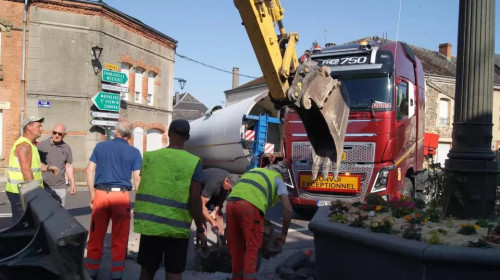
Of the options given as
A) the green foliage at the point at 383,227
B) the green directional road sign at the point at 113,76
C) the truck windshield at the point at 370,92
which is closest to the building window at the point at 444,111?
the green directional road sign at the point at 113,76

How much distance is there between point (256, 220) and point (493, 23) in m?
3.07

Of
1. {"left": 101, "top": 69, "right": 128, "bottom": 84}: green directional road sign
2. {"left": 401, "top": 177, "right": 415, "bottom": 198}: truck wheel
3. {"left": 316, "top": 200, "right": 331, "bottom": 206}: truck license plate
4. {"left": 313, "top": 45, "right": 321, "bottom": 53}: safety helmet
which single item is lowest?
{"left": 316, "top": 200, "right": 331, "bottom": 206}: truck license plate

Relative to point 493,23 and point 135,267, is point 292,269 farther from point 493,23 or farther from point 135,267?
point 493,23

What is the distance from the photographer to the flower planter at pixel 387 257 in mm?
3512

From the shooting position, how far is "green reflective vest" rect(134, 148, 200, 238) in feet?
13.0

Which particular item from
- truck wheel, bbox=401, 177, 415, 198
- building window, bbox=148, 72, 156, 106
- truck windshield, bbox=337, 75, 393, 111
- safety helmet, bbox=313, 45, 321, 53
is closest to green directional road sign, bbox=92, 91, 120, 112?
building window, bbox=148, 72, 156, 106

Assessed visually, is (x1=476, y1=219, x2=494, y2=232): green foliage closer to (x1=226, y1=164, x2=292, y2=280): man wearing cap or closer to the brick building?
(x1=226, y1=164, x2=292, y2=280): man wearing cap

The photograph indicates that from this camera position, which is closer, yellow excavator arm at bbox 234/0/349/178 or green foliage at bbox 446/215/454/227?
green foliage at bbox 446/215/454/227

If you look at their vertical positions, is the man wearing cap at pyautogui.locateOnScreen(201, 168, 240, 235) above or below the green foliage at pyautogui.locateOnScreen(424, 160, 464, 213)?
below

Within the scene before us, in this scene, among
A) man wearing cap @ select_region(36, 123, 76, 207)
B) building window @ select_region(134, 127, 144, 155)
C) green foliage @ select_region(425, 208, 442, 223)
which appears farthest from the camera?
building window @ select_region(134, 127, 144, 155)

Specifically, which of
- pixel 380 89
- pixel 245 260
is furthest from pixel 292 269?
pixel 380 89

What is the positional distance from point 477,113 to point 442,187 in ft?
2.67

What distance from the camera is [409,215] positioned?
5.09 meters

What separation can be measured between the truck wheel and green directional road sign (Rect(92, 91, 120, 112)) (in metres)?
12.1
